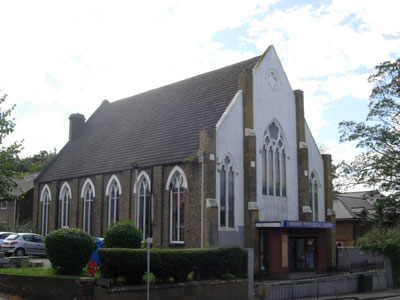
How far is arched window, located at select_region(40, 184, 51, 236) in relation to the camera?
3653 centimetres

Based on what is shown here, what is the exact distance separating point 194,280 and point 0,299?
23.6 ft

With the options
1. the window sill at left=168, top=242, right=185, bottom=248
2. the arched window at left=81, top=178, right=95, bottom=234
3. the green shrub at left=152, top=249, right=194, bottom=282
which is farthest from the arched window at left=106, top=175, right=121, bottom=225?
the green shrub at left=152, top=249, right=194, bottom=282

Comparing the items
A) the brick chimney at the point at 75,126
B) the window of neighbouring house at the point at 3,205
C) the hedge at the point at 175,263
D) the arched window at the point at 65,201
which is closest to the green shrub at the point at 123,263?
the hedge at the point at 175,263

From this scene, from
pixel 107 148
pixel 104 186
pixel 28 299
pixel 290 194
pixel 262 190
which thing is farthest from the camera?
pixel 107 148

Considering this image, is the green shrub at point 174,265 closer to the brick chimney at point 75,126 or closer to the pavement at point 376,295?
the pavement at point 376,295

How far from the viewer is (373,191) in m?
36.5

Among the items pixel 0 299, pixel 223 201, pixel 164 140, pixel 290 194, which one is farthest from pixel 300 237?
pixel 0 299

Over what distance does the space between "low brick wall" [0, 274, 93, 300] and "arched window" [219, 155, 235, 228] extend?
32.5 ft

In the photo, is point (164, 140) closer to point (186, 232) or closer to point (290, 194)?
point (186, 232)

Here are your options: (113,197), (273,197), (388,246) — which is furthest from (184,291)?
(388,246)

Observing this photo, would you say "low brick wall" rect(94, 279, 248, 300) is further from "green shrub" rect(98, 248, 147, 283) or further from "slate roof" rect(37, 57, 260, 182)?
"slate roof" rect(37, 57, 260, 182)

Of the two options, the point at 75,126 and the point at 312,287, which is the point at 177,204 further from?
the point at 75,126

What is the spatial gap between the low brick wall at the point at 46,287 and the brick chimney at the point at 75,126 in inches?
847

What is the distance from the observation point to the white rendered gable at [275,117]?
89.9 feet
